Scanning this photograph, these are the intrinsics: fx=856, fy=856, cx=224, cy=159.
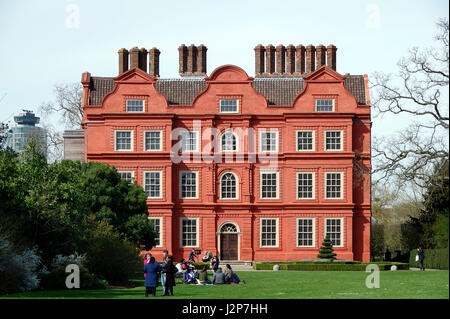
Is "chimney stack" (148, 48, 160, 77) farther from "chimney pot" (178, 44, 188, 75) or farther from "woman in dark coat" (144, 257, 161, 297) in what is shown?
"woman in dark coat" (144, 257, 161, 297)

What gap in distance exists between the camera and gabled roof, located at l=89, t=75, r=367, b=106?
60.8 metres

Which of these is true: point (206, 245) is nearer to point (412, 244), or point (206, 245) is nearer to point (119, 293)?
point (412, 244)

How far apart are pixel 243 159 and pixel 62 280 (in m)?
29.5

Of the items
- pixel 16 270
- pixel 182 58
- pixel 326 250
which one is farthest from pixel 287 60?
pixel 16 270

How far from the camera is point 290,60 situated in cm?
6450

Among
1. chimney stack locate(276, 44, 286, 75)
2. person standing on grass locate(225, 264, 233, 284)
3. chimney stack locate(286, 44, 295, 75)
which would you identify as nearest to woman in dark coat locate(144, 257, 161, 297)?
person standing on grass locate(225, 264, 233, 284)

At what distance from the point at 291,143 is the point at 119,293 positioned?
3181cm

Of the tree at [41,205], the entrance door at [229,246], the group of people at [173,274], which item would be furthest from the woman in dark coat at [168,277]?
the entrance door at [229,246]

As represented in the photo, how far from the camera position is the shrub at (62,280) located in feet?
102

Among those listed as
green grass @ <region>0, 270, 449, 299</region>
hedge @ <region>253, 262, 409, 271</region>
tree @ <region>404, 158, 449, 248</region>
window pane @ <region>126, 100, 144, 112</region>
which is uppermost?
window pane @ <region>126, 100, 144, 112</region>

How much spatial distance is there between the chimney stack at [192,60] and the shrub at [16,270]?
116 feet

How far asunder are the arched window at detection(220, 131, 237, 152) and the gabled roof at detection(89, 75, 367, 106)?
359cm

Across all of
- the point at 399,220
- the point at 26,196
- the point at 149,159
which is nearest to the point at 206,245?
the point at 149,159
